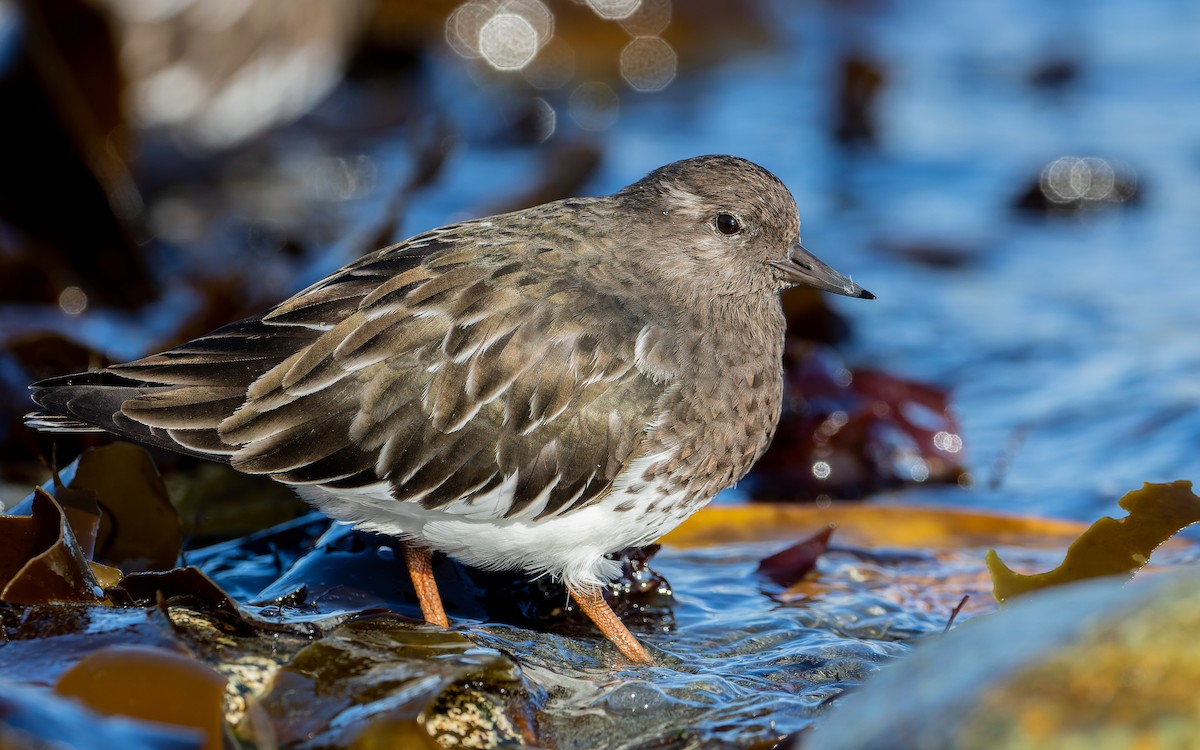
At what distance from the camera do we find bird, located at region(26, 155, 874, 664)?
3.36 meters

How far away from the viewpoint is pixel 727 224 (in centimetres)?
371

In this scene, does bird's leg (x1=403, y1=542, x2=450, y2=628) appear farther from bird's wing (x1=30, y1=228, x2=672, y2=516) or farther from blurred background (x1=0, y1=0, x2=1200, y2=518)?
blurred background (x1=0, y1=0, x2=1200, y2=518)

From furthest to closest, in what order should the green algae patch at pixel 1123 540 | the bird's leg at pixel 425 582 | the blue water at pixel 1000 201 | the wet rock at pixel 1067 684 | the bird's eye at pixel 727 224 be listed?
the blue water at pixel 1000 201, the bird's eye at pixel 727 224, the bird's leg at pixel 425 582, the green algae patch at pixel 1123 540, the wet rock at pixel 1067 684

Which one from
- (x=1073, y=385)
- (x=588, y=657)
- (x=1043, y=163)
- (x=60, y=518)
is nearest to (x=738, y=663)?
(x=588, y=657)

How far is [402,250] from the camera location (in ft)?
11.9

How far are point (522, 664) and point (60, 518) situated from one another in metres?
1.09

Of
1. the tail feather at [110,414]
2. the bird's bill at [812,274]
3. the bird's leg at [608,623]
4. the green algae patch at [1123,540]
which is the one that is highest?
the bird's bill at [812,274]

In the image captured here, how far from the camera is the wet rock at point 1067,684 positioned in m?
1.91

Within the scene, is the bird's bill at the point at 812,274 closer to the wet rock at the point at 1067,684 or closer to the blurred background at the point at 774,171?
the blurred background at the point at 774,171

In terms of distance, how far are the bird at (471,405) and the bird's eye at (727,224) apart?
28cm

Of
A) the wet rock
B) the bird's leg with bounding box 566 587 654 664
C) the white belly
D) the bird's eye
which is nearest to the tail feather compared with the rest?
the white belly

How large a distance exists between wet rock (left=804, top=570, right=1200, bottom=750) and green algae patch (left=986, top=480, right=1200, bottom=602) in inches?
33.0

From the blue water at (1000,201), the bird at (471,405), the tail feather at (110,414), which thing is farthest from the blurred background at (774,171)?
the bird at (471,405)

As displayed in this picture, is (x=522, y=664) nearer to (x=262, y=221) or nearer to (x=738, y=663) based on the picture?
(x=738, y=663)
